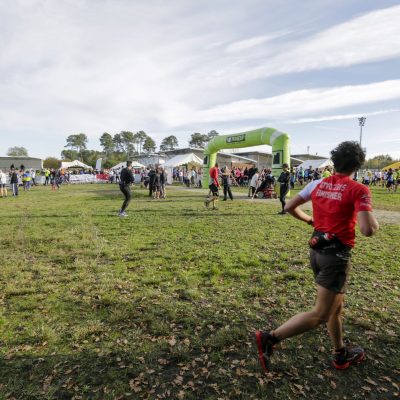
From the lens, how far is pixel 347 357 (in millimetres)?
2947

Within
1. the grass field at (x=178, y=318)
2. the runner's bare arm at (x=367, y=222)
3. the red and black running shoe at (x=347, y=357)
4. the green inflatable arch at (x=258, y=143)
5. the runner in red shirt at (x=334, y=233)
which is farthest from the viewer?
the green inflatable arch at (x=258, y=143)

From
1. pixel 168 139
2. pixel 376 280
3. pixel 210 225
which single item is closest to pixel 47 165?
pixel 168 139

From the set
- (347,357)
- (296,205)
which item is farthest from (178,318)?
(296,205)

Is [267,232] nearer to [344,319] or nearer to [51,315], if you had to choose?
[344,319]

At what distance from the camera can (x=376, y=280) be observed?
5012 mm

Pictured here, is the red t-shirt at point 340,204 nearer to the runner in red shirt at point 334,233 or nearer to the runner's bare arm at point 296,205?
the runner in red shirt at point 334,233

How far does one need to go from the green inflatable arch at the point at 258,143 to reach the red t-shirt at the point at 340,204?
15.8m

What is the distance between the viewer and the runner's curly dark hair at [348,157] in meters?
2.61

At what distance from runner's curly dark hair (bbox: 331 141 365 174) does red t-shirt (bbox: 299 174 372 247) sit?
82 mm

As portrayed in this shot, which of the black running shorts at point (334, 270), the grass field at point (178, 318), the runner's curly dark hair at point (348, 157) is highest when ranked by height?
the runner's curly dark hair at point (348, 157)

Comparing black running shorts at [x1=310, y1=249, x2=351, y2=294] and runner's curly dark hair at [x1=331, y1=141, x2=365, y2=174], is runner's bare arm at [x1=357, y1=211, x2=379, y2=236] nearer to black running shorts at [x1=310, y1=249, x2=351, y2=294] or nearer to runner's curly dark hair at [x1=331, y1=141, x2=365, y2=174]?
black running shorts at [x1=310, y1=249, x2=351, y2=294]

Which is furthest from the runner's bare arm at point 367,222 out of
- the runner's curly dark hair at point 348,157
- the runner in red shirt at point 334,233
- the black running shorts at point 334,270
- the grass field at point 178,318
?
the grass field at point 178,318

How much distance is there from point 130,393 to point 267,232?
6518 millimetres

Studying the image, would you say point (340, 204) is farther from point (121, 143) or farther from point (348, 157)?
point (121, 143)
